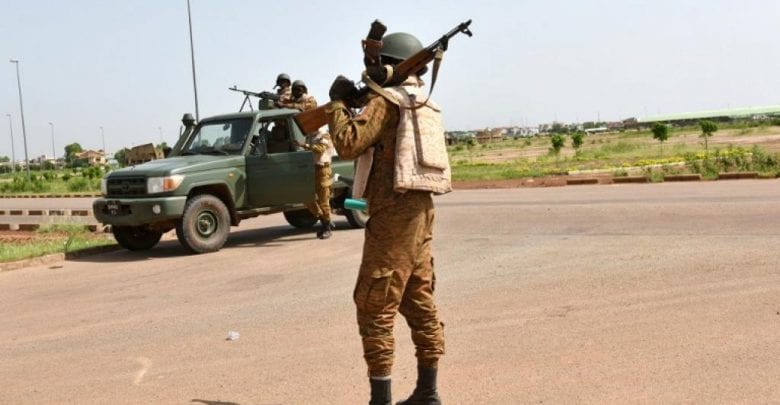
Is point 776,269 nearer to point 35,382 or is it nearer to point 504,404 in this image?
point 504,404

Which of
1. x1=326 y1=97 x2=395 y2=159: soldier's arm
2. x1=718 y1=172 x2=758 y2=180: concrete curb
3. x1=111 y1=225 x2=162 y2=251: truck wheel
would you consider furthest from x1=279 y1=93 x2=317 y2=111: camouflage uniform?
x1=718 y1=172 x2=758 y2=180: concrete curb

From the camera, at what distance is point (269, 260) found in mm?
9367

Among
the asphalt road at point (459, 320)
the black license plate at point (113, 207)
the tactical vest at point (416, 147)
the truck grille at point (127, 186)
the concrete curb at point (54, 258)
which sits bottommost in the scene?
the asphalt road at point (459, 320)

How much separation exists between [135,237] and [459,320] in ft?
21.2

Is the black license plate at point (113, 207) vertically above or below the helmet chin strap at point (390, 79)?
below

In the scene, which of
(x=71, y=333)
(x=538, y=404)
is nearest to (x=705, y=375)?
(x=538, y=404)

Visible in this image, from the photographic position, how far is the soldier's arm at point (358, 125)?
3.67 metres

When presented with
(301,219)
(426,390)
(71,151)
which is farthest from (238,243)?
(71,151)

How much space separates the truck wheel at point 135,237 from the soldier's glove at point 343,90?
24.9 feet

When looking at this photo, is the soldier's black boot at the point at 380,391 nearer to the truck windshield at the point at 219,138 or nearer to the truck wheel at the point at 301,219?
the truck windshield at the point at 219,138

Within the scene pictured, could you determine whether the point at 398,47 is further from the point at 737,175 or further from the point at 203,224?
the point at 737,175

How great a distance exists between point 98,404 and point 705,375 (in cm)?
332

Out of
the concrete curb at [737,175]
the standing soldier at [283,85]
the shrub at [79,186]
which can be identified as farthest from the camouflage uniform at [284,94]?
the shrub at [79,186]

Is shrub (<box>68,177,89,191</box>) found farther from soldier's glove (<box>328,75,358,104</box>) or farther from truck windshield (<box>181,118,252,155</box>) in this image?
soldier's glove (<box>328,75,358,104</box>)
